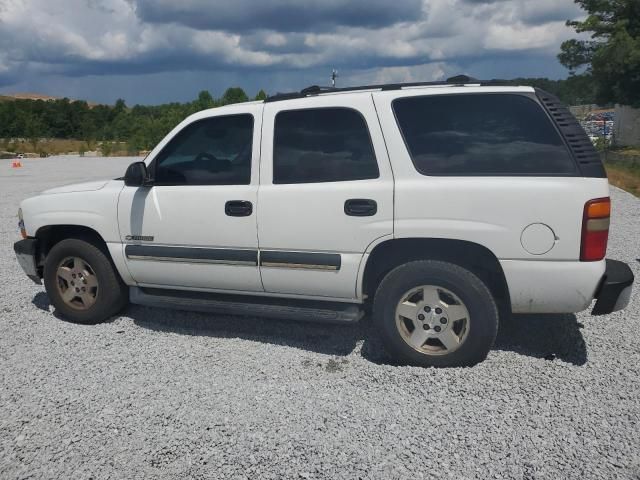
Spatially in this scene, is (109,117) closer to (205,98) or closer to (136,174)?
(205,98)

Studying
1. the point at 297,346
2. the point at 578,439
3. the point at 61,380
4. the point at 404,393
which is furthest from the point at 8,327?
the point at 578,439

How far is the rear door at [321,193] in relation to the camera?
3.83 m

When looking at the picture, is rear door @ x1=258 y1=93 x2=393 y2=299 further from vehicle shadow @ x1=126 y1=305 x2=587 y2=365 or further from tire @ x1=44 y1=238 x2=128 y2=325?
tire @ x1=44 y1=238 x2=128 y2=325

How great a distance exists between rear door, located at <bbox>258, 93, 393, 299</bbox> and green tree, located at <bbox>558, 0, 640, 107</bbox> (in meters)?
26.5

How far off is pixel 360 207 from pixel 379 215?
148 millimetres

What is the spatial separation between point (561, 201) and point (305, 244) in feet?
5.82

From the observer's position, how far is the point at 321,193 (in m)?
3.93

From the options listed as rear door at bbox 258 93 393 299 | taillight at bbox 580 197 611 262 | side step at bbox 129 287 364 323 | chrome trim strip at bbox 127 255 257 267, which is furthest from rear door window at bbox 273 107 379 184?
taillight at bbox 580 197 611 262

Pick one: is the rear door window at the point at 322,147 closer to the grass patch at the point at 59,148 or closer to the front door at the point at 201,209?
the front door at the point at 201,209

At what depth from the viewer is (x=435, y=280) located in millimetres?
3723

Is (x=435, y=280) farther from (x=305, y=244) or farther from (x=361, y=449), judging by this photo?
(x=361, y=449)

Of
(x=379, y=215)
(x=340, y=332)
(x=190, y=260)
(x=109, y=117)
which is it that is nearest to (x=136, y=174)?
(x=190, y=260)

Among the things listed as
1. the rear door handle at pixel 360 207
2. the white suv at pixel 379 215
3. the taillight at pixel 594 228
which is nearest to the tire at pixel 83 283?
the white suv at pixel 379 215

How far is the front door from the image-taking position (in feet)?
13.8
